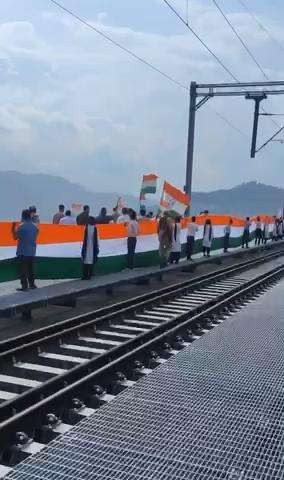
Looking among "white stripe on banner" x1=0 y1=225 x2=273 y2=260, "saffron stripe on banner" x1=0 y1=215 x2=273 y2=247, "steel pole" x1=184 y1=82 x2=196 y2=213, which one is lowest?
"white stripe on banner" x1=0 y1=225 x2=273 y2=260

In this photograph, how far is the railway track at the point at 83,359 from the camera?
6.67 metres

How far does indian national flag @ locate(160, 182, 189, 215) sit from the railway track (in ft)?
23.2

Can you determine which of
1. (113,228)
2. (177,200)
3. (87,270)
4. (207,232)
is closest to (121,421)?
(87,270)

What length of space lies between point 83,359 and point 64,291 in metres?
4.68

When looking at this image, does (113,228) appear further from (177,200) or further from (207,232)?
(207,232)

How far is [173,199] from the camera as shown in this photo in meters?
23.8

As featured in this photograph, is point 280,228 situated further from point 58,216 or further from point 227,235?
point 58,216

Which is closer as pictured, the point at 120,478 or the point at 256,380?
the point at 120,478

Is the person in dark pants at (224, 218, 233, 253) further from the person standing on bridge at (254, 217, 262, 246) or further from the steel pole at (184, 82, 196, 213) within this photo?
the person standing on bridge at (254, 217, 262, 246)

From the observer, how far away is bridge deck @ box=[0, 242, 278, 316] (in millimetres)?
12243

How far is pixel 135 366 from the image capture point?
9.20 meters

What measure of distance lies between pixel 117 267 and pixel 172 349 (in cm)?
909

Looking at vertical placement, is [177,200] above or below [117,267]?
above

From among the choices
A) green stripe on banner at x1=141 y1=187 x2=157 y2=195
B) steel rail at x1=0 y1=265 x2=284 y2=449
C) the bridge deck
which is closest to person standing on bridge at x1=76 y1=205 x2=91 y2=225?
the bridge deck
